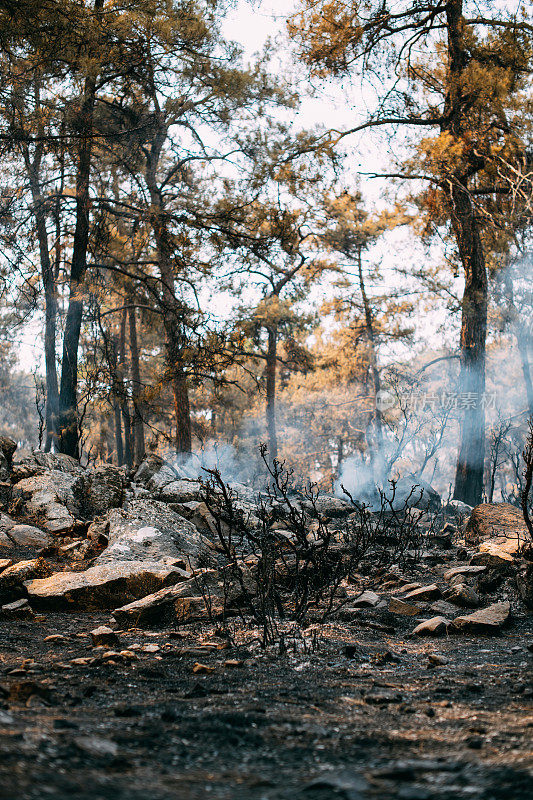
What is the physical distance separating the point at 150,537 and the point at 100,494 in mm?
2196

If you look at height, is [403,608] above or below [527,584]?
below

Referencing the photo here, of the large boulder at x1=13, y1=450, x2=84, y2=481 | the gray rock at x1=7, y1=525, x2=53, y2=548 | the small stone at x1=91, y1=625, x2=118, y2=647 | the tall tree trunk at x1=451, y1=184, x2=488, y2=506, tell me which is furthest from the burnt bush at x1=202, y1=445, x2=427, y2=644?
the tall tree trunk at x1=451, y1=184, x2=488, y2=506

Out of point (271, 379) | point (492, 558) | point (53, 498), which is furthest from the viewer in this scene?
point (271, 379)

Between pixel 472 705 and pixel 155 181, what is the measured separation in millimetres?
12836

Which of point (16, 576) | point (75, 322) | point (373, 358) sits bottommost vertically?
point (16, 576)

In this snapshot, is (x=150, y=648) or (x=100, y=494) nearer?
(x=150, y=648)

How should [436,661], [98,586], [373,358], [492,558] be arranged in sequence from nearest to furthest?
[436,661] < [98,586] < [492,558] < [373,358]

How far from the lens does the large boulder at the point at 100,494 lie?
675cm

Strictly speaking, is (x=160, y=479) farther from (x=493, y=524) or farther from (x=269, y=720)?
(x=269, y=720)

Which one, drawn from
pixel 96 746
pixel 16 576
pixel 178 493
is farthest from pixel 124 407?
pixel 96 746

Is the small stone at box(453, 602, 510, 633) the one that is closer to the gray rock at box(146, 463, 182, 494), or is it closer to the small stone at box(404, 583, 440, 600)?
the small stone at box(404, 583, 440, 600)

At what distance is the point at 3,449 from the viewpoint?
7629 millimetres

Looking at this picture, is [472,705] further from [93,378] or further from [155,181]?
[155,181]

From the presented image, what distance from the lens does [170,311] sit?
10.1 meters
